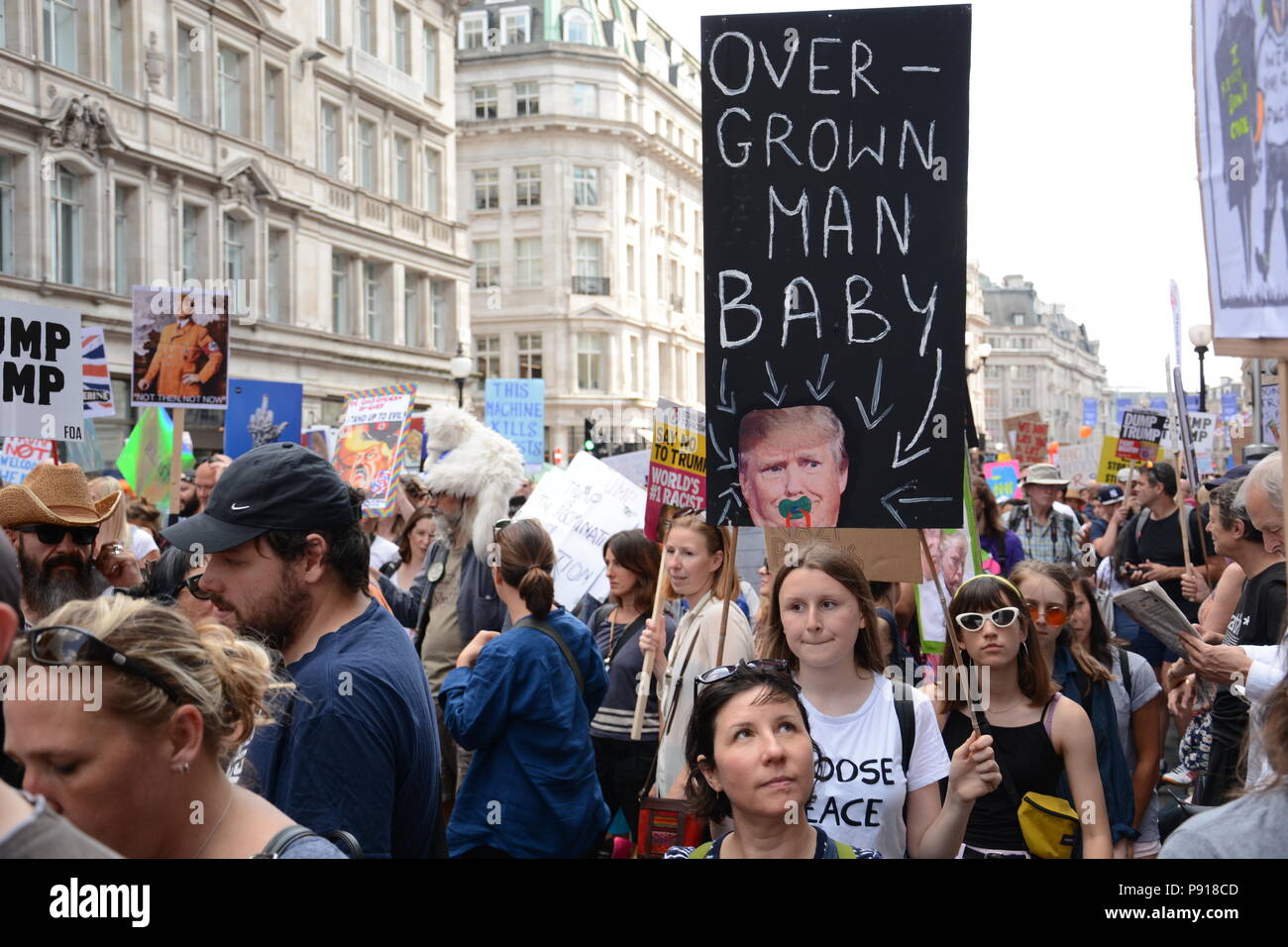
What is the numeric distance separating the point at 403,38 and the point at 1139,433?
2605 centimetres

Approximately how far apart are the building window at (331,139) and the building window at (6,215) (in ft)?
34.2

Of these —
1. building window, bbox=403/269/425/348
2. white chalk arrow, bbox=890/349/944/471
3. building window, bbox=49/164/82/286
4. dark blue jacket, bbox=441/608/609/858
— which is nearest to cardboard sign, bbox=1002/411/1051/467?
building window, bbox=403/269/425/348

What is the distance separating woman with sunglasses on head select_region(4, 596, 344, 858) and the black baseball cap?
73 centimetres

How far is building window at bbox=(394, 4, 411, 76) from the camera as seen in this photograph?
34.9 meters

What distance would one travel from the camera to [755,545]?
26.1ft

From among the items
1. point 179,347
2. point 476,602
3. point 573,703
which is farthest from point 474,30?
point 573,703

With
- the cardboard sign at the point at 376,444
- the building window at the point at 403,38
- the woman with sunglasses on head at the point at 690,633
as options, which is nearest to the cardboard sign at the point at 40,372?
the woman with sunglasses on head at the point at 690,633

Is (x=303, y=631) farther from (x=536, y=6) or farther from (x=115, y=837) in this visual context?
(x=536, y=6)

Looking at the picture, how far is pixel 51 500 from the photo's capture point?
4.64 meters

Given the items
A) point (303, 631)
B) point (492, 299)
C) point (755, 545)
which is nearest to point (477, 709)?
point (303, 631)

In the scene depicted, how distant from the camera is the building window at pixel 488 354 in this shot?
59.3m

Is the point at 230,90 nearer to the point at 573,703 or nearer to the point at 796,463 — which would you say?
the point at 573,703

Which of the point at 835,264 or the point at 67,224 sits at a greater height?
the point at 67,224
